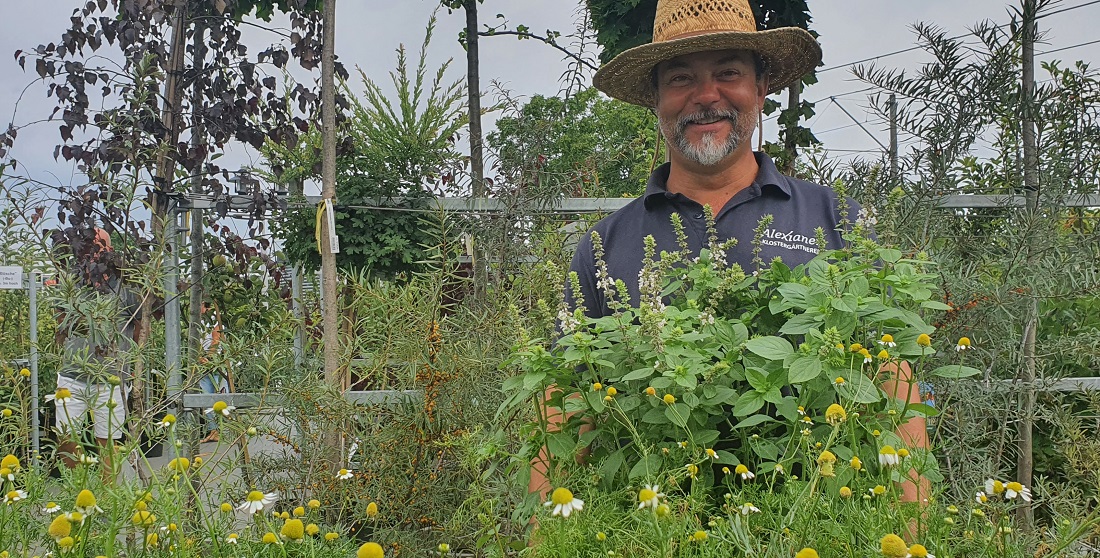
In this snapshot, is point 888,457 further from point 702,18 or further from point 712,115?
point 702,18

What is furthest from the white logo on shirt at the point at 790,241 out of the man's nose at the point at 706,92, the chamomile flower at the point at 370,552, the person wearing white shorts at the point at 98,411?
the person wearing white shorts at the point at 98,411

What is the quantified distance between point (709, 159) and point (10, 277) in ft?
11.7

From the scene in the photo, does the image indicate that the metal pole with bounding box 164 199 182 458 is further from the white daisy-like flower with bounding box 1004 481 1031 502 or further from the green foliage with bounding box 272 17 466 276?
the white daisy-like flower with bounding box 1004 481 1031 502

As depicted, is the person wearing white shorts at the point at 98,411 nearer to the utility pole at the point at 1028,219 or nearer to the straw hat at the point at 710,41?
the straw hat at the point at 710,41

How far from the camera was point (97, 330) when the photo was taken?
2.51 m

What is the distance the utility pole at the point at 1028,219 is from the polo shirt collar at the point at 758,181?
82cm

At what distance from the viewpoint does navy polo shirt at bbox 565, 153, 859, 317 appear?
225cm

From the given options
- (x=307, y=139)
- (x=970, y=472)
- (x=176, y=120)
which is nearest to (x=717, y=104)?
(x=970, y=472)

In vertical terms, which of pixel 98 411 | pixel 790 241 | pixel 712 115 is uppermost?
pixel 712 115

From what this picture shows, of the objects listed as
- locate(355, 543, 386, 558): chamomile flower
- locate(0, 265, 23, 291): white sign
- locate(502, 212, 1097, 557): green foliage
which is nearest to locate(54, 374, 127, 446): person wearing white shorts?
locate(355, 543, 386, 558): chamomile flower

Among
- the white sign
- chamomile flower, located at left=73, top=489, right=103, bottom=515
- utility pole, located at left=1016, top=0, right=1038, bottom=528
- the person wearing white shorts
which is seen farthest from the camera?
the white sign

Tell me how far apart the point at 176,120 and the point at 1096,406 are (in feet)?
11.9

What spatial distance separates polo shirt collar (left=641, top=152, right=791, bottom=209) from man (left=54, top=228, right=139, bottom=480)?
62.7 inches

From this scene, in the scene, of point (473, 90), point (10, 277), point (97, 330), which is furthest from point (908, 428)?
point (10, 277)
